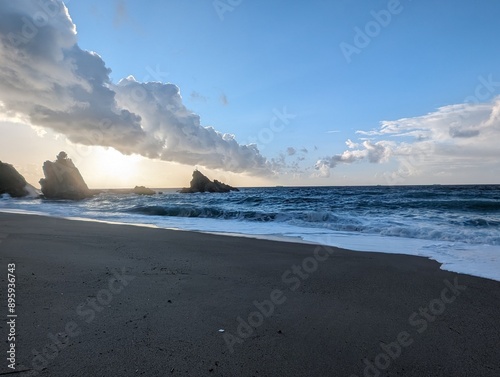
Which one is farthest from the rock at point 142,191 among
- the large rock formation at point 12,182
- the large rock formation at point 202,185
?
the large rock formation at point 12,182

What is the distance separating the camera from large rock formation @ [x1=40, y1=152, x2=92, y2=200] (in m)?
52.3

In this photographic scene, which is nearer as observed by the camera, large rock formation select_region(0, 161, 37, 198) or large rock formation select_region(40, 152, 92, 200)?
large rock formation select_region(40, 152, 92, 200)

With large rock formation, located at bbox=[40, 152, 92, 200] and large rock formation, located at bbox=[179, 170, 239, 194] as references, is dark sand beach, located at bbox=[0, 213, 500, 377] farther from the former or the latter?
large rock formation, located at bbox=[179, 170, 239, 194]

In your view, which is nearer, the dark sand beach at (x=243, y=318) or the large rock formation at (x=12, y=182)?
the dark sand beach at (x=243, y=318)

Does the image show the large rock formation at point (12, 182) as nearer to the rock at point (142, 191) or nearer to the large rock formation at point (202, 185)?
the rock at point (142, 191)

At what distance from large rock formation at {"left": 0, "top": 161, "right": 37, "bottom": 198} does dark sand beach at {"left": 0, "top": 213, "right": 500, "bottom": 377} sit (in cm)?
6337

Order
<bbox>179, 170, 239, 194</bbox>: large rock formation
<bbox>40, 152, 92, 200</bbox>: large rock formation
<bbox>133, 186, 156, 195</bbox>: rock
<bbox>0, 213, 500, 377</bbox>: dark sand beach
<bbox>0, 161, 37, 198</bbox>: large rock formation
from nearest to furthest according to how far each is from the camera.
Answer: <bbox>0, 213, 500, 377</bbox>: dark sand beach
<bbox>40, 152, 92, 200</bbox>: large rock formation
<bbox>0, 161, 37, 198</bbox>: large rock formation
<bbox>133, 186, 156, 195</bbox>: rock
<bbox>179, 170, 239, 194</bbox>: large rock formation

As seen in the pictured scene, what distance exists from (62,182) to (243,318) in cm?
6108

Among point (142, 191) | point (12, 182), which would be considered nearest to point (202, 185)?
point (142, 191)

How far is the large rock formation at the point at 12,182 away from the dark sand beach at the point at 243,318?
63.4 m

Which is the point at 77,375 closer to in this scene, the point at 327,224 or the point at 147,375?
the point at 147,375

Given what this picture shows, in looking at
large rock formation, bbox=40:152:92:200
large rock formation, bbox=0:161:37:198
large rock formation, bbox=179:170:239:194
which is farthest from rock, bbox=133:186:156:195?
large rock formation, bbox=0:161:37:198

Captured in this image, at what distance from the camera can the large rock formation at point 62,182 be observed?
52.3m

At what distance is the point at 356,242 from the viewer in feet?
32.2
